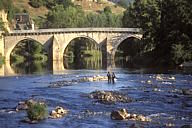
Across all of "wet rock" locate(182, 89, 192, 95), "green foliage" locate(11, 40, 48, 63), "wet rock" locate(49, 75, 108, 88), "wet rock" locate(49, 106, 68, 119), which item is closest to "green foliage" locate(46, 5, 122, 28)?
"green foliage" locate(11, 40, 48, 63)

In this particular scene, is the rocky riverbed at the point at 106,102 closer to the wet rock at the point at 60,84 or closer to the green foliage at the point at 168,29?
the wet rock at the point at 60,84

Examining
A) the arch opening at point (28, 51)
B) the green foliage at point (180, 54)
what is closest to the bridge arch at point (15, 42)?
the arch opening at point (28, 51)

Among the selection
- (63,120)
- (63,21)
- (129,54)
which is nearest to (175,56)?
(129,54)

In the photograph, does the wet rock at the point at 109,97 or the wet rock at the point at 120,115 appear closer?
the wet rock at the point at 120,115

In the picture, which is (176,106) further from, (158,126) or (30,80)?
(30,80)

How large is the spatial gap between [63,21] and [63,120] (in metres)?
117

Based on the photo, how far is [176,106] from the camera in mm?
40781

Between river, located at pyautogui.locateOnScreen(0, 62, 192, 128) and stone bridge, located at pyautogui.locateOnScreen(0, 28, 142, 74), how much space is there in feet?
154

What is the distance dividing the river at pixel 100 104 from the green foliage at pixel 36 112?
704 mm

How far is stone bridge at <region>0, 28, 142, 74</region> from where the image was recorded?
116 metres

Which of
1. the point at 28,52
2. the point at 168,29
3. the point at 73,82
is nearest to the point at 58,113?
the point at 73,82

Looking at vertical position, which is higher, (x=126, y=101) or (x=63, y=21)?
(x=63, y=21)

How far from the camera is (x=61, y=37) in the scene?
118250 mm

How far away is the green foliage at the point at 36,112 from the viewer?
115ft
